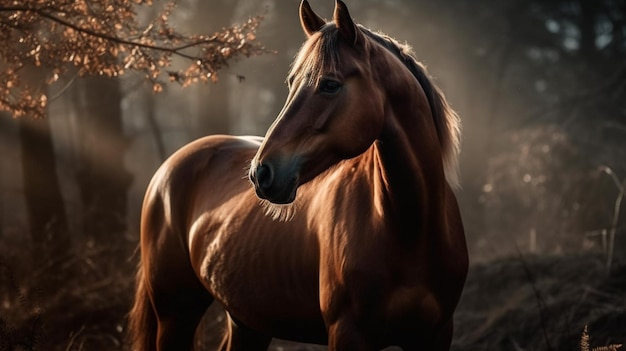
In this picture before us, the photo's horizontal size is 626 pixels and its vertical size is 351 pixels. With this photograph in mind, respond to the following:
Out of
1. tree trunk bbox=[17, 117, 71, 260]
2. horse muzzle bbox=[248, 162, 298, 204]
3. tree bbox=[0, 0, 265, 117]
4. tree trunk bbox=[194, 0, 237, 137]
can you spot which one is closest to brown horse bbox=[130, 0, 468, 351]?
horse muzzle bbox=[248, 162, 298, 204]

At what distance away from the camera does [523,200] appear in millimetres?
12273

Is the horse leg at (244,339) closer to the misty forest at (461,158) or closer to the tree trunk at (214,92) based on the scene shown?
the misty forest at (461,158)

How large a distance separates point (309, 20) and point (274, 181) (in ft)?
3.05

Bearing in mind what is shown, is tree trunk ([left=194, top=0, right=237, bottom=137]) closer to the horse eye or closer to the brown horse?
the brown horse

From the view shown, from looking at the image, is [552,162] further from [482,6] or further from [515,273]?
[482,6]

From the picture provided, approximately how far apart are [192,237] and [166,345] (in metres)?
0.83

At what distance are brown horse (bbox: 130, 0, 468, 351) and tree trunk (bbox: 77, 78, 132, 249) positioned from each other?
5.99 metres

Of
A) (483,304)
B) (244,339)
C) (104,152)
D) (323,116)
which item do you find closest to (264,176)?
(323,116)

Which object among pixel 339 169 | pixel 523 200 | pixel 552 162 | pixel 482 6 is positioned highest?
pixel 482 6

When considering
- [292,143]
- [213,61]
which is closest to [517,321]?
[213,61]

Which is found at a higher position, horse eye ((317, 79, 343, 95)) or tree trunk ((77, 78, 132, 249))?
horse eye ((317, 79, 343, 95))

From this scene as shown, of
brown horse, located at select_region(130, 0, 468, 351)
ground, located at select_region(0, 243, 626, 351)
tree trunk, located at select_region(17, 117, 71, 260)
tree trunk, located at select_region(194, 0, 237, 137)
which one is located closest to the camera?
brown horse, located at select_region(130, 0, 468, 351)

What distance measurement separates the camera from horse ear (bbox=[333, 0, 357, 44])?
299 centimetres

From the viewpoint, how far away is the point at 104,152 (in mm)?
9969
